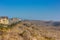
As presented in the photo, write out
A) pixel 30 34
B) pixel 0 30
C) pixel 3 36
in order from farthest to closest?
pixel 30 34 → pixel 0 30 → pixel 3 36

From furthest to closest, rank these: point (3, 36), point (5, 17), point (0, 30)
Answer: point (5, 17)
point (0, 30)
point (3, 36)

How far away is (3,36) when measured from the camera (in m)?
50.4

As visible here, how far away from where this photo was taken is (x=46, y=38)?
62.1 metres

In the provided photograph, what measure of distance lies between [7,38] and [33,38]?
30.4 ft

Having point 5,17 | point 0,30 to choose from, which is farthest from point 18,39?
point 5,17

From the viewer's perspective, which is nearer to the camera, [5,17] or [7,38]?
[7,38]

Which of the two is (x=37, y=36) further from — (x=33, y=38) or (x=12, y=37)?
(x=12, y=37)

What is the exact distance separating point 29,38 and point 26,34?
2.06 metres

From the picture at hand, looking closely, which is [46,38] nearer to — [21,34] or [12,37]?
[21,34]

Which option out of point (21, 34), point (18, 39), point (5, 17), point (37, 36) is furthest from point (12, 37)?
point (5, 17)

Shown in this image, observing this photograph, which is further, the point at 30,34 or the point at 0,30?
the point at 30,34

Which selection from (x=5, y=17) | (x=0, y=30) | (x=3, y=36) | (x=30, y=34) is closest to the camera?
(x=3, y=36)

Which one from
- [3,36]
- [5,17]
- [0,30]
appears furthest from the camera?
[5,17]

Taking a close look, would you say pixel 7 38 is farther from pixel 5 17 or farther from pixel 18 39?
pixel 5 17
